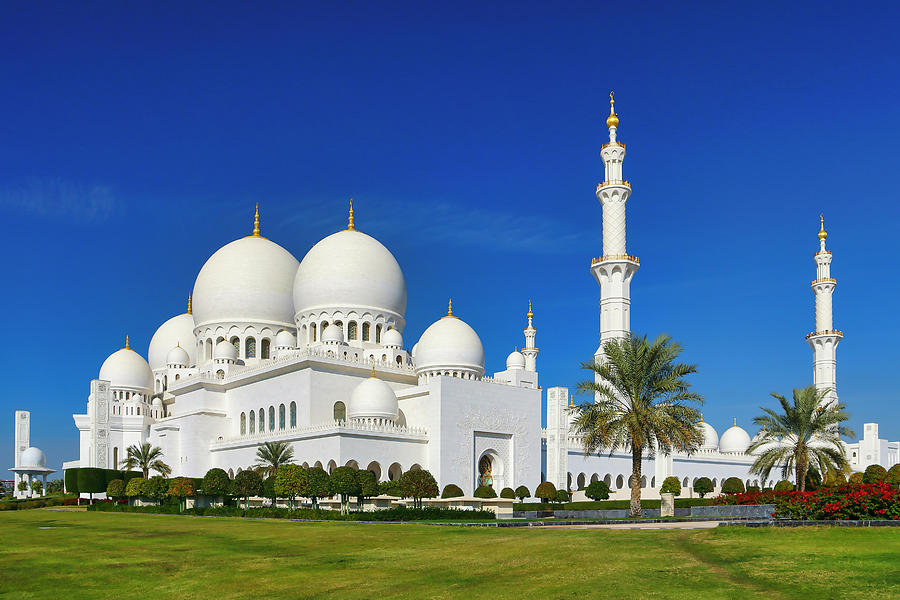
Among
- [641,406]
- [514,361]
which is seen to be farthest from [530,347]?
[641,406]

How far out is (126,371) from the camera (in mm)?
64625

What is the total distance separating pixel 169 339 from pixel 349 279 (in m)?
20.9

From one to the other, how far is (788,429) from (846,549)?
24646 mm

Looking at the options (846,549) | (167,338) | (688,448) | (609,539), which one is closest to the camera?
(846,549)

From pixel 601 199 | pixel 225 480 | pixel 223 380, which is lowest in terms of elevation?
pixel 225 480

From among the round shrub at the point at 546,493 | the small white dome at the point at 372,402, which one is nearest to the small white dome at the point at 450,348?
the small white dome at the point at 372,402

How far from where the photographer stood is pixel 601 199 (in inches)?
2202

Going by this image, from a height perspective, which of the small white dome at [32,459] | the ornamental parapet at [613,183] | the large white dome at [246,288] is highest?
the ornamental parapet at [613,183]

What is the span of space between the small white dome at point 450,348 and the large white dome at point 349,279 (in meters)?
4.08

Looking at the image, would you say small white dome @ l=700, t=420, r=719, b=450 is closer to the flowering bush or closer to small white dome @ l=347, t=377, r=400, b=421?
small white dome @ l=347, t=377, r=400, b=421

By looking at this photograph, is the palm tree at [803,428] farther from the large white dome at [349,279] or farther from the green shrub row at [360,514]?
the large white dome at [349,279]

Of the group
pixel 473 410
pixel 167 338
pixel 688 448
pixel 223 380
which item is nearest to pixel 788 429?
pixel 688 448

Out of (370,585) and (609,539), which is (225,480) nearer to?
(609,539)

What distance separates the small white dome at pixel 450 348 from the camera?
50312 millimetres
